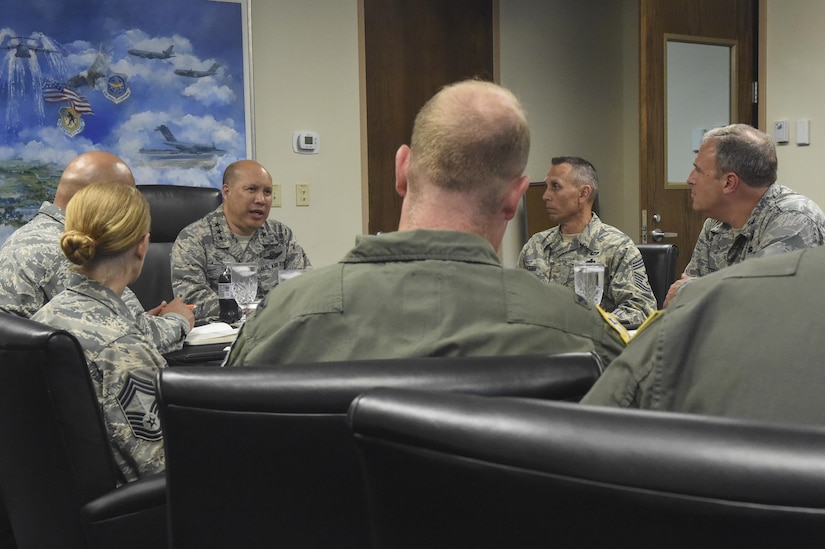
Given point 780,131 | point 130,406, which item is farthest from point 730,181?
point 130,406

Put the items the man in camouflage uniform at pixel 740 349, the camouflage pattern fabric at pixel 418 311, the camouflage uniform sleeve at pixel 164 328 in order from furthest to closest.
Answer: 1. the camouflage uniform sleeve at pixel 164 328
2. the camouflage pattern fabric at pixel 418 311
3. the man in camouflage uniform at pixel 740 349

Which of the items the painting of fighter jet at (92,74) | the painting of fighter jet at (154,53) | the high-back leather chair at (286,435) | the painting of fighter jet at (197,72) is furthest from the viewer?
the painting of fighter jet at (197,72)

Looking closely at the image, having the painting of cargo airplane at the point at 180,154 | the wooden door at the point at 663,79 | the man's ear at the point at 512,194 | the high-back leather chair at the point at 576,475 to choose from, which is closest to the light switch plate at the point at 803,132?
the wooden door at the point at 663,79

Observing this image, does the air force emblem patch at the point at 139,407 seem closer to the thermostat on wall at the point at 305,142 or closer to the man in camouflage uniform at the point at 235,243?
the man in camouflage uniform at the point at 235,243

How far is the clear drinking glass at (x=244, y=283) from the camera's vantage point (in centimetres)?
230

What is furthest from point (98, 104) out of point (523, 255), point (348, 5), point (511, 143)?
point (511, 143)

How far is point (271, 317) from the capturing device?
1.15m

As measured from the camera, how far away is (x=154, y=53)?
3.90 meters

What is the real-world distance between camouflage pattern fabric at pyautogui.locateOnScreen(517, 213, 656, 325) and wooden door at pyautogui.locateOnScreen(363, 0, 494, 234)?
1454mm

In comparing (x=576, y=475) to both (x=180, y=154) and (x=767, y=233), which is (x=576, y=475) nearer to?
(x=767, y=233)

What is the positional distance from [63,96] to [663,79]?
3.03 meters

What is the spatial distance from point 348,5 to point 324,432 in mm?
3965

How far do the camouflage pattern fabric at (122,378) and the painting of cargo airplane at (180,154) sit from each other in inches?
97.5

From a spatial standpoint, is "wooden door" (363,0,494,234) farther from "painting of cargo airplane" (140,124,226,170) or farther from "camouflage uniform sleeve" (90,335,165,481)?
"camouflage uniform sleeve" (90,335,165,481)
